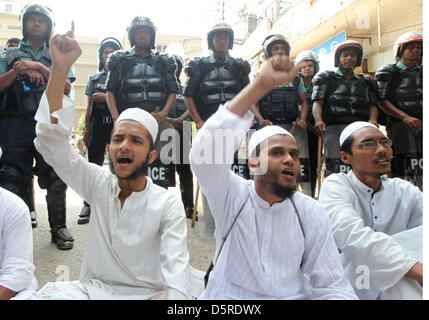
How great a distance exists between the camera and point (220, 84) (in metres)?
4.20

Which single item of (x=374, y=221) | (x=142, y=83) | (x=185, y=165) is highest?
(x=142, y=83)

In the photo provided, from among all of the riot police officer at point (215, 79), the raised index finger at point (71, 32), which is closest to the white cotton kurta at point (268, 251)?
the raised index finger at point (71, 32)

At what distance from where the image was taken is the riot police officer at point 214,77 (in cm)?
419

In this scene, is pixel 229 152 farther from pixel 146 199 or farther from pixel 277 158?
pixel 146 199

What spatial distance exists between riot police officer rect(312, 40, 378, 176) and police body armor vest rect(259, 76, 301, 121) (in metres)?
0.30

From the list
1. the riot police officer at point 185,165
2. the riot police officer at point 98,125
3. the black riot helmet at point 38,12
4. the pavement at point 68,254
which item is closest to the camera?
the pavement at point 68,254

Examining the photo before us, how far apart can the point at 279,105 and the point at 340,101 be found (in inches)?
29.6

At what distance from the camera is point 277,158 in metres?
2.09

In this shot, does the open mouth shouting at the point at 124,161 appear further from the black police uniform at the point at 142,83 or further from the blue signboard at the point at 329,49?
the blue signboard at the point at 329,49

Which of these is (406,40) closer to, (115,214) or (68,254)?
(115,214)

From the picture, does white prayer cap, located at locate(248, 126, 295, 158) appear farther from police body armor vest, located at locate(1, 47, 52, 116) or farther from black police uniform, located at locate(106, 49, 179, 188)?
police body armor vest, located at locate(1, 47, 52, 116)

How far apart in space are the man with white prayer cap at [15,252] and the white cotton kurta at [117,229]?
11.8 inches

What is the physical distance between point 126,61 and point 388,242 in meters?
3.23

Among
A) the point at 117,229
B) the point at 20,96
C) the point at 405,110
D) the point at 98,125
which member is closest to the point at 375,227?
the point at 117,229
